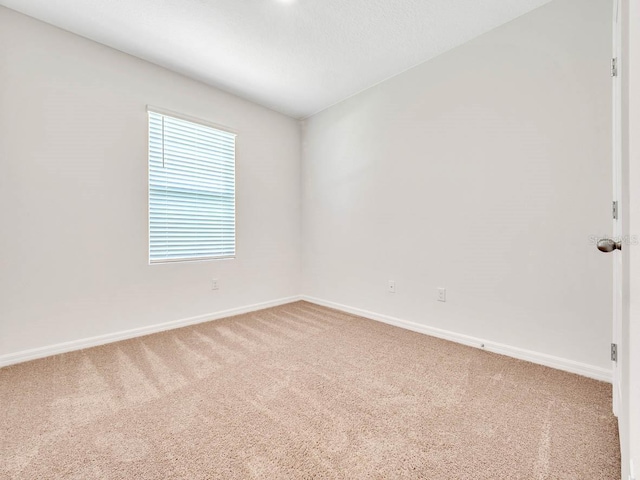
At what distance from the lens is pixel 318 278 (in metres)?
3.79

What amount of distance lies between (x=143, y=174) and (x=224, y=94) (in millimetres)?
1313

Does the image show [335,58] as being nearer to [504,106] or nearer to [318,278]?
[504,106]

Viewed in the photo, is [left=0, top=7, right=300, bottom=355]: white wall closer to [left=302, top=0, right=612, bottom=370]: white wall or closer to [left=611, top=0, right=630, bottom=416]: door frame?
[left=302, top=0, right=612, bottom=370]: white wall

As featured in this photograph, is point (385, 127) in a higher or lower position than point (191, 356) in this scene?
higher

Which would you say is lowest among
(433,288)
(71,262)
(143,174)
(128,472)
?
(128,472)

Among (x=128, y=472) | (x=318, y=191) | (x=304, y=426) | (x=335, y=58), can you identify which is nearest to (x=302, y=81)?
(x=335, y=58)

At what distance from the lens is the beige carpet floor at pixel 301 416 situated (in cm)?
115

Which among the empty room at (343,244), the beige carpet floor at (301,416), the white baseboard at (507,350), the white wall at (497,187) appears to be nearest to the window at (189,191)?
the empty room at (343,244)

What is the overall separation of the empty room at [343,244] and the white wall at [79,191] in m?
0.02

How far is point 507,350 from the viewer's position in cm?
218

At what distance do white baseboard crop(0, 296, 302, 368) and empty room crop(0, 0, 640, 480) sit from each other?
0.07ft

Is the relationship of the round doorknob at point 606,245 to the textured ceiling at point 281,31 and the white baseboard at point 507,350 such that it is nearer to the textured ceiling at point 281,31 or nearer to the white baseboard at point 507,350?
the white baseboard at point 507,350

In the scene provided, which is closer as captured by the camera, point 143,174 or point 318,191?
point 143,174

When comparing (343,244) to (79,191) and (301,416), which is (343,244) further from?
(79,191)
